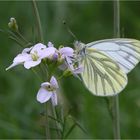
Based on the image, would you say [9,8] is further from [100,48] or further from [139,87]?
[100,48]

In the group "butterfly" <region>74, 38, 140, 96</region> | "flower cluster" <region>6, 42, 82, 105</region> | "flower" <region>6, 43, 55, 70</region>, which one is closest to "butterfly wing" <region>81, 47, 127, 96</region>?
"butterfly" <region>74, 38, 140, 96</region>

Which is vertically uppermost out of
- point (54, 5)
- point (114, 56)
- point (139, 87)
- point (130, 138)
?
point (54, 5)

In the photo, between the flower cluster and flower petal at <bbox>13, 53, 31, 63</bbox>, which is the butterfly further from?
flower petal at <bbox>13, 53, 31, 63</bbox>

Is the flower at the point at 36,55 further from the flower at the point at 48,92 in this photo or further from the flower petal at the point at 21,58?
the flower at the point at 48,92

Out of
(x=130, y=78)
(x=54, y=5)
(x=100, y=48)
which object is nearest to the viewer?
(x=100, y=48)

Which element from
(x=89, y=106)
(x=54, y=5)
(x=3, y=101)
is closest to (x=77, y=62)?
(x=89, y=106)

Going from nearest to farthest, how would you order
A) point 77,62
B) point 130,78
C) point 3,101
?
point 77,62 < point 3,101 < point 130,78

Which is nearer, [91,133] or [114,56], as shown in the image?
[114,56]

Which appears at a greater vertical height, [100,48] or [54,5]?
[54,5]
